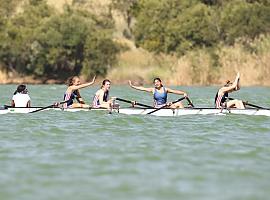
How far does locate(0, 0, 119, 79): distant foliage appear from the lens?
59312 millimetres

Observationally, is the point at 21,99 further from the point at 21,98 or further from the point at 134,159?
the point at 134,159

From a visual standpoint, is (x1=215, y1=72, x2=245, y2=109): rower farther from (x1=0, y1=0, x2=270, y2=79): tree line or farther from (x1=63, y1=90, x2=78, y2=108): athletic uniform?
(x1=0, y1=0, x2=270, y2=79): tree line

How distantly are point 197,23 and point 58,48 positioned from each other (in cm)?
1152

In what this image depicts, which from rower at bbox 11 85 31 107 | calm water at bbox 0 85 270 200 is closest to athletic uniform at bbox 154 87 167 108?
calm water at bbox 0 85 270 200

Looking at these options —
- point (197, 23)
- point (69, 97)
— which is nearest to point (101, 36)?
point (197, 23)

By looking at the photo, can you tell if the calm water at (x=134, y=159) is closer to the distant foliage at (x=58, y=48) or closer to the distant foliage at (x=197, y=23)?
the distant foliage at (x=197, y=23)

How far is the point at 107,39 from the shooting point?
60094mm

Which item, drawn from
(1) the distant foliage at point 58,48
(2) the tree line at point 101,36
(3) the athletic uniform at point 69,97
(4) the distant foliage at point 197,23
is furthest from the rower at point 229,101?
(1) the distant foliage at point 58,48

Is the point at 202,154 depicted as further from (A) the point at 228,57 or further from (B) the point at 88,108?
(A) the point at 228,57

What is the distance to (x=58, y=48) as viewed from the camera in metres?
59.6

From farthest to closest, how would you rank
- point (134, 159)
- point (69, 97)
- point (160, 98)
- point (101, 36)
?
point (101, 36), point (69, 97), point (160, 98), point (134, 159)

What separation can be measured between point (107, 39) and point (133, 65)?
11.8 ft

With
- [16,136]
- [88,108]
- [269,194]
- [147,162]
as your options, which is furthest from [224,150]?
[88,108]

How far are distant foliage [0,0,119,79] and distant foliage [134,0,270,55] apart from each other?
3.87 metres
